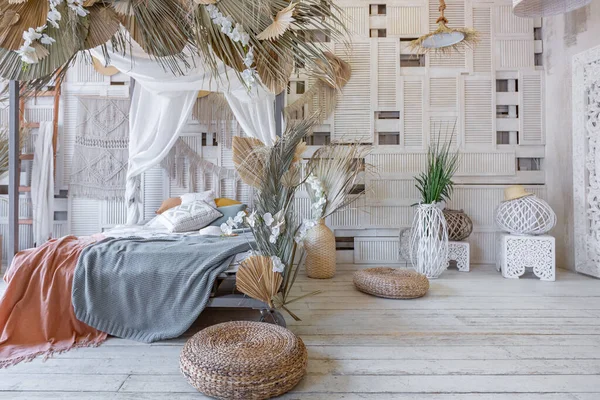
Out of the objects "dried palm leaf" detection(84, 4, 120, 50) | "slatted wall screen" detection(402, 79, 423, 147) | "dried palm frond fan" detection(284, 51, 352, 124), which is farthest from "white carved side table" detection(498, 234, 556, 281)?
"dried palm leaf" detection(84, 4, 120, 50)

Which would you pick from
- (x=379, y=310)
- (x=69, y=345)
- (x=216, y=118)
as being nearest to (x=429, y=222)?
(x=379, y=310)

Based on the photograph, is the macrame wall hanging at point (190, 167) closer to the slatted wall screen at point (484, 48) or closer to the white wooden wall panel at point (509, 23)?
the slatted wall screen at point (484, 48)

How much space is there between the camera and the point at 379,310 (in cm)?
252

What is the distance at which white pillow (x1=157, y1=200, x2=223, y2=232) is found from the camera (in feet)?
10.2

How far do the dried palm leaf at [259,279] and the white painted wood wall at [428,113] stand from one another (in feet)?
6.86

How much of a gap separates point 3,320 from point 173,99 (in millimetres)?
2120

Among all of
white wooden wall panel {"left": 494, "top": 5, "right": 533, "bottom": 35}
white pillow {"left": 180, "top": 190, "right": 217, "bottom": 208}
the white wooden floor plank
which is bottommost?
the white wooden floor plank

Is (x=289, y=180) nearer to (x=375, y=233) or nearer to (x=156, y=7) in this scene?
(x=156, y=7)

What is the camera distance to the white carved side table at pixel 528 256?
131 inches

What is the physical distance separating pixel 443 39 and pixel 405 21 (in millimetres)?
934

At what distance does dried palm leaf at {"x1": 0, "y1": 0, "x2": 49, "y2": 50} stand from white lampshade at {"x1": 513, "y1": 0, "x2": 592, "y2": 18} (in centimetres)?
328

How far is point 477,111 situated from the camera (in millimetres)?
4004

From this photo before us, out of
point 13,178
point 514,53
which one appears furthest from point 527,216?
point 13,178

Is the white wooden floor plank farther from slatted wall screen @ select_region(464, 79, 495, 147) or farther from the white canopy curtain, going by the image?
slatted wall screen @ select_region(464, 79, 495, 147)
